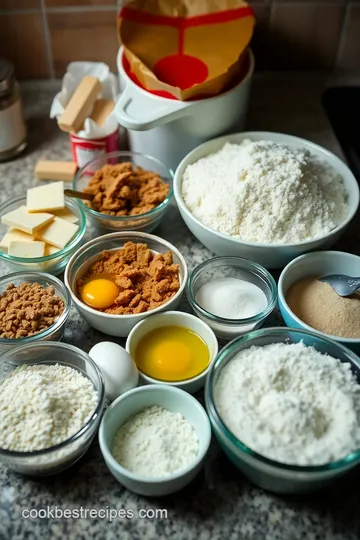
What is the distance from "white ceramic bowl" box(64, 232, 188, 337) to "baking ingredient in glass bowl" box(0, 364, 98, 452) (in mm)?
114

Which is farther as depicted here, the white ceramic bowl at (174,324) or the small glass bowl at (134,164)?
the small glass bowl at (134,164)

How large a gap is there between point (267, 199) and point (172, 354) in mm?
341

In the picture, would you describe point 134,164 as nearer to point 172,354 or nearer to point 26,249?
point 26,249

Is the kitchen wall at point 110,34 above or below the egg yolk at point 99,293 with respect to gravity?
above

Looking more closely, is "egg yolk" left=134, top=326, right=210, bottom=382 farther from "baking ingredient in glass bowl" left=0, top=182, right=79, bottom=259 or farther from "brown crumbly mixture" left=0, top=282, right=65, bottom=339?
"baking ingredient in glass bowl" left=0, top=182, right=79, bottom=259

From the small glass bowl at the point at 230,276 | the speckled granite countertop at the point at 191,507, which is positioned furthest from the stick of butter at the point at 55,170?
the speckled granite countertop at the point at 191,507

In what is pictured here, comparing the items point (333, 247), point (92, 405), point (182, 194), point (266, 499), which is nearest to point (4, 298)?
point (92, 405)

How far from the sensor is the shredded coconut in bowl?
102 centimetres

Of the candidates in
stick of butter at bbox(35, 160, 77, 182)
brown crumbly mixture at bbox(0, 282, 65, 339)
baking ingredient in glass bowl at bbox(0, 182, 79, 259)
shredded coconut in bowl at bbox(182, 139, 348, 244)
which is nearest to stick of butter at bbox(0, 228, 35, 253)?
baking ingredient in glass bowl at bbox(0, 182, 79, 259)

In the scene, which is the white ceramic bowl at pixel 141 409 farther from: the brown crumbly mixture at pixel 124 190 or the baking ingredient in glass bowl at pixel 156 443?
the brown crumbly mixture at pixel 124 190

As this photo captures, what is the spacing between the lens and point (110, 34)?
4.46 feet

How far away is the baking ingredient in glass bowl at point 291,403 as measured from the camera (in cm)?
72

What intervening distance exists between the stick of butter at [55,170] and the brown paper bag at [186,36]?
0.25 meters

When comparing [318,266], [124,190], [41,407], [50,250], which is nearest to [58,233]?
[50,250]
